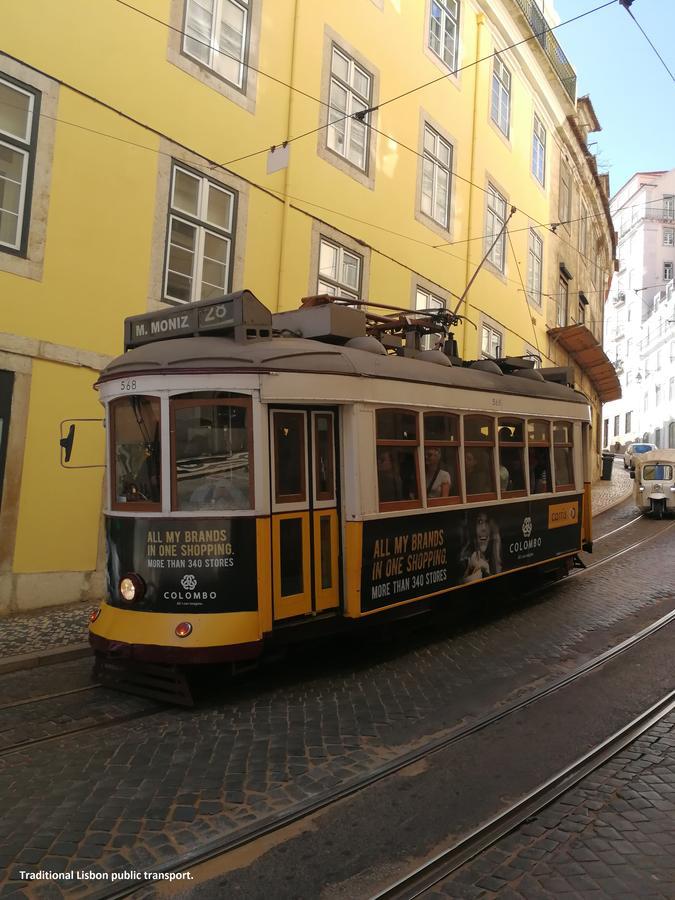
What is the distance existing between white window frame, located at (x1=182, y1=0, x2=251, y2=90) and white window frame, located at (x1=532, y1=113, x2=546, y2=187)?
13.5m

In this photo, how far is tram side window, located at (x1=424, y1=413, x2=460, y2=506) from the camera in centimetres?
688

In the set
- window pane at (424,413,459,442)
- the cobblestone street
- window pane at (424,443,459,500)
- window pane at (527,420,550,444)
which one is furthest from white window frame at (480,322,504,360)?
the cobblestone street

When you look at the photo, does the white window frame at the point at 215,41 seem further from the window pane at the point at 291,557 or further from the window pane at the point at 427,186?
the window pane at the point at 291,557

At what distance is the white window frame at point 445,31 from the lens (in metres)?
15.8

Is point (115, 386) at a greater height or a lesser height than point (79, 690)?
greater

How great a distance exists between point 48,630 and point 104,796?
3884mm

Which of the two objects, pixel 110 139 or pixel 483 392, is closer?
pixel 483 392

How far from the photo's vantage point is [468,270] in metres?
17.6

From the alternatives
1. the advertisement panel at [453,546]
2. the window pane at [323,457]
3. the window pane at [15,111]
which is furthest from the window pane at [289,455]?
the window pane at [15,111]

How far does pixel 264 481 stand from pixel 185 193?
652cm

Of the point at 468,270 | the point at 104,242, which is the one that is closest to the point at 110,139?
the point at 104,242

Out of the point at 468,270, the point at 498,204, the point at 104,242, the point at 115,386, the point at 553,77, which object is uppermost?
the point at 553,77

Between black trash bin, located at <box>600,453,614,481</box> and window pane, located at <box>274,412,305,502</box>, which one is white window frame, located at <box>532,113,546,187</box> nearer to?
black trash bin, located at <box>600,453,614,481</box>

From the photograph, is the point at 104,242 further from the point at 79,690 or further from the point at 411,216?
the point at 411,216
